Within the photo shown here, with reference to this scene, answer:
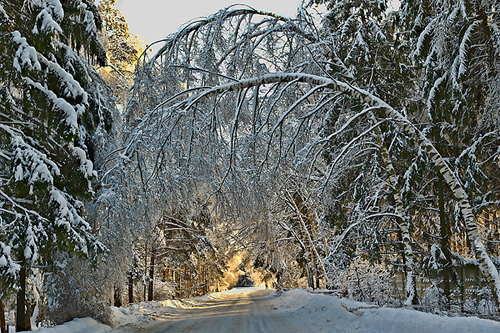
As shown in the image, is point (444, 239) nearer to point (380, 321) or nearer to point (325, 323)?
point (325, 323)

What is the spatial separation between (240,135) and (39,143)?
494 cm

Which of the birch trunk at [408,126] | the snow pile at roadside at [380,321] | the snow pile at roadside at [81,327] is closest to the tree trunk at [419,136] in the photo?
the birch trunk at [408,126]

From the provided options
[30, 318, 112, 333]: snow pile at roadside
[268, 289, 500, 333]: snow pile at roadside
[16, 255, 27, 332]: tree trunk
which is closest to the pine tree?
[16, 255, 27, 332]: tree trunk

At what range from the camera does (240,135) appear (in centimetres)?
1032

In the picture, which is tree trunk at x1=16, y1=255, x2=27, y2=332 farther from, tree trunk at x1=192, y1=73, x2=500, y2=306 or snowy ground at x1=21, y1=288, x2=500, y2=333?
tree trunk at x1=192, y1=73, x2=500, y2=306

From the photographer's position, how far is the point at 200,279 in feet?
131

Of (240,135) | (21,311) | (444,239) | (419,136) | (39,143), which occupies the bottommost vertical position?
(21,311)

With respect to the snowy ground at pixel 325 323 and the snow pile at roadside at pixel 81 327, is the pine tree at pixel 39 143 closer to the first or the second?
the snow pile at roadside at pixel 81 327

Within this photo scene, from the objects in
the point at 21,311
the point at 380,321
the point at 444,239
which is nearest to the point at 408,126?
the point at 380,321

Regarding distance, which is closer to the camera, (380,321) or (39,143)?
(380,321)

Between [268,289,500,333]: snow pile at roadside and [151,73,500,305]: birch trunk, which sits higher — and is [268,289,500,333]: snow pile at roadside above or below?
below

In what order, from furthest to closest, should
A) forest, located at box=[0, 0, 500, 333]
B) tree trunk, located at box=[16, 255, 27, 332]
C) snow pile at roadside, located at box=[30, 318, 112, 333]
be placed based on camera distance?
snow pile at roadside, located at box=[30, 318, 112, 333] < tree trunk, located at box=[16, 255, 27, 332] < forest, located at box=[0, 0, 500, 333]

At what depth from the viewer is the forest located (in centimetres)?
642

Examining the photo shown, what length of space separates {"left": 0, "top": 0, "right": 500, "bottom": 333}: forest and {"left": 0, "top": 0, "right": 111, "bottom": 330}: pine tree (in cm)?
4
